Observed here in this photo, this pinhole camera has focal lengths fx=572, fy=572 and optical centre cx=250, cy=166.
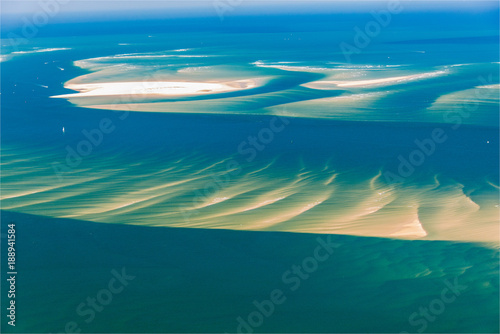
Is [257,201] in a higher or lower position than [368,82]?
lower

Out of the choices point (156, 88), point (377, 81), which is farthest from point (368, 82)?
point (156, 88)

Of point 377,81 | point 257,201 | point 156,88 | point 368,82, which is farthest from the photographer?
point 377,81

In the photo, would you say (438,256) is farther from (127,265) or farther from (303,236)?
(127,265)

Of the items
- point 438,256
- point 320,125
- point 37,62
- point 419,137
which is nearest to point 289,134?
point 320,125

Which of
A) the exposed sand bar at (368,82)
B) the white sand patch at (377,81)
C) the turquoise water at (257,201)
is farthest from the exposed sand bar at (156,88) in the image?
the white sand patch at (377,81)

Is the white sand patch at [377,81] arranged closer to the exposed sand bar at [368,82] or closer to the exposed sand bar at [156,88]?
the exposed sand bar at [368,82]

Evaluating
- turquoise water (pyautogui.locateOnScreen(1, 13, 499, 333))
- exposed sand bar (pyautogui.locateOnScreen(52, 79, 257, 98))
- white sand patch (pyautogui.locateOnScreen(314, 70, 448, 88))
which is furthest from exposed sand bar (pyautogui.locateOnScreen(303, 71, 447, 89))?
exposed sand bar (pyautogui.locateOnScreen(52, 79, 257, 98))

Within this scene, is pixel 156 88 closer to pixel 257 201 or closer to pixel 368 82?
pixel 368 82
